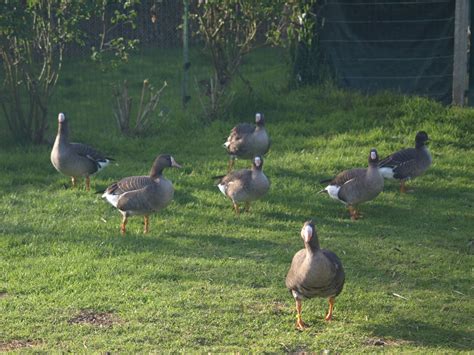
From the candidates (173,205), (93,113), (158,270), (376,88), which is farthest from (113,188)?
(376,88)

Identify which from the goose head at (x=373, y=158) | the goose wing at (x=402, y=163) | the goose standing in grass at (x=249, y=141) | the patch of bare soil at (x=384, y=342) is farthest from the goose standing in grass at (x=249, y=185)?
the patch of bare soil at (x=384, y=342)

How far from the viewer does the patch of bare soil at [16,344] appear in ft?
26.0

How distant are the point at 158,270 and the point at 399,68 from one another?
9.04 meters

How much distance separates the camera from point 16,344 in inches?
315

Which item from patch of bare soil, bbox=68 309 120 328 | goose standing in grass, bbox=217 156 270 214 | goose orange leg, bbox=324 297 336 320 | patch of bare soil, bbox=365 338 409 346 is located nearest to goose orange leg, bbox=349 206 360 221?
goose standing in grass, bbox=217 156 270 214

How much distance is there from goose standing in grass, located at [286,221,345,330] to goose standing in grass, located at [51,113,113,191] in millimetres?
5154

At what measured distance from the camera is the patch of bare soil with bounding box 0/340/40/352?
7914mm

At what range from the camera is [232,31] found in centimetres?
1750

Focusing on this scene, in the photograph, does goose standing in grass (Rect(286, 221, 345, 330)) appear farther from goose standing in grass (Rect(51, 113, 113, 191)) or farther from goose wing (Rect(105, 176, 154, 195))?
goose standing in grass (Rect(51, 113, 113, 191))

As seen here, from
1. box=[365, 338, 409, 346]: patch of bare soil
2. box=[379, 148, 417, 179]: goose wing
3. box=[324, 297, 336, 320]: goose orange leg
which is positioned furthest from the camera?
box=[379, 148, 417, 179]: goose wing

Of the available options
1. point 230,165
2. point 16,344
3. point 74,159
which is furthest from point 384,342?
point 230,165

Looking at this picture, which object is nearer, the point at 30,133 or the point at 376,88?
the point at 30,133

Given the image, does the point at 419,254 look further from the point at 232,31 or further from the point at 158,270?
the point at 232,31

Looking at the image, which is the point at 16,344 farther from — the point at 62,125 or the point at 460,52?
the point at 460,52
